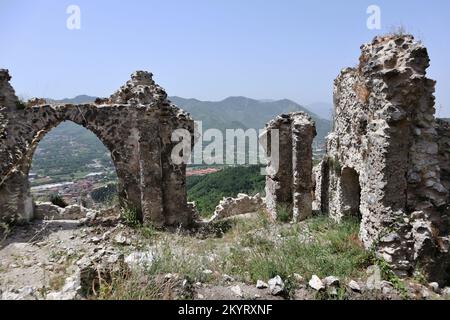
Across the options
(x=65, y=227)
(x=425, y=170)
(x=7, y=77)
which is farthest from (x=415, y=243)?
(x=7, y=77)

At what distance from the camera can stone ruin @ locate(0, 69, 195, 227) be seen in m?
10.9

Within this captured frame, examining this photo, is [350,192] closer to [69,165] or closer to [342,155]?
[342,155]

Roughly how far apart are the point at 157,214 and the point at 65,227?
2776mm

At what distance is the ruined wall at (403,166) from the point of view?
6047 mm

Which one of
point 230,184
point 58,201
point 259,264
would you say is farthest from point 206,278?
point 230,184

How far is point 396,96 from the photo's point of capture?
6570 millimetres

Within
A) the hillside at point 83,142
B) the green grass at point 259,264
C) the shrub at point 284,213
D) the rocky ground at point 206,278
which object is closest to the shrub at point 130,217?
the rocky ground at point 206,278

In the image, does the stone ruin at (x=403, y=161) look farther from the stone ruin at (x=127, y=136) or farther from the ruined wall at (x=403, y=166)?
the stone ruin at (x=127, y=136)

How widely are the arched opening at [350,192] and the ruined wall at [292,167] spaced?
1464 mm

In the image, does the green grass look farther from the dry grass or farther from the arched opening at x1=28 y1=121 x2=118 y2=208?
the arched opening at x1=28 y1=121 x2=118 y2=208

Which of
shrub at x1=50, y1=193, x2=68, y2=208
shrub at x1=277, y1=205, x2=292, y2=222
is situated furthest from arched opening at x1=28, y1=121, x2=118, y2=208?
shrub at x1=277, y1=205, x2=292, y2=222

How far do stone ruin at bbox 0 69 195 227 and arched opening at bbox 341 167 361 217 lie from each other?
491 centimetres

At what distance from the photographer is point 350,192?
31.0 ft

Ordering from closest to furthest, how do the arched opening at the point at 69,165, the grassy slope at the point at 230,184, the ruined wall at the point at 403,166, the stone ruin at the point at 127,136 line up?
the ruined wall at the point at 403,166 < the stone ruin at the point at 127,136 < the grassy slope at the point at 230,184 < the arched opening at the point at 69,165
